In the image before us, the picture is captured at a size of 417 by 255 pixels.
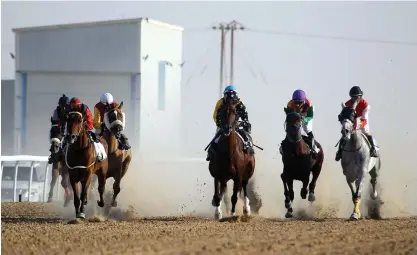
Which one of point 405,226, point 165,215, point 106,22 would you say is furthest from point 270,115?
point 405,226

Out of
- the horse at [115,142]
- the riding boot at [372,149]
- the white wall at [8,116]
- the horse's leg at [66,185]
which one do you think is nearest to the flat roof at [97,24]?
the white wall at [8,116]

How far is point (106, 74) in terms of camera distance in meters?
43.8

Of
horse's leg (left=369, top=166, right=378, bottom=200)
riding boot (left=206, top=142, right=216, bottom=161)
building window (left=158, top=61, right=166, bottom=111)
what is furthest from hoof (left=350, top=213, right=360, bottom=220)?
building window (left=158, top=61, right=166, bottom=111)

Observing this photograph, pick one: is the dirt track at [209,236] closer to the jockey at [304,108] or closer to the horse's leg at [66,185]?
the jockey at [304,108]

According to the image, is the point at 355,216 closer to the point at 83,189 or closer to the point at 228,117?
the point at 228,117

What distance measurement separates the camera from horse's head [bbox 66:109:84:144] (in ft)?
58.2

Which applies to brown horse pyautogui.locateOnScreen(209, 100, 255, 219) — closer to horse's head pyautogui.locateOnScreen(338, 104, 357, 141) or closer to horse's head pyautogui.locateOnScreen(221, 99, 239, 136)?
horse's head pyautogui.locateOnScreen(221, 99, 239, 136)

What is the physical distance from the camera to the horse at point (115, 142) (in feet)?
66.1

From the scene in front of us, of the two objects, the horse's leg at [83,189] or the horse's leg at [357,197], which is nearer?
the horse's leg at [83,189]

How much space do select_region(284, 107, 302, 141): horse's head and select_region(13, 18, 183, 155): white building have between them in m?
21.7

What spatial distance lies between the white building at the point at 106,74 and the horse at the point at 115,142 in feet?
63.7

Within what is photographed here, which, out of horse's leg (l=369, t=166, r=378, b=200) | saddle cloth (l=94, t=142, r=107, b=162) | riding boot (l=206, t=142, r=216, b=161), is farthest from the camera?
horse's leg (l=369, t=166, r=378, b=200)

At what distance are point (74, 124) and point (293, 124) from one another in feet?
14.2

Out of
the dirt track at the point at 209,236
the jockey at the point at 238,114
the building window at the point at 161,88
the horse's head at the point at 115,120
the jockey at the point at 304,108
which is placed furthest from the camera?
the building window at the point at 161,88
